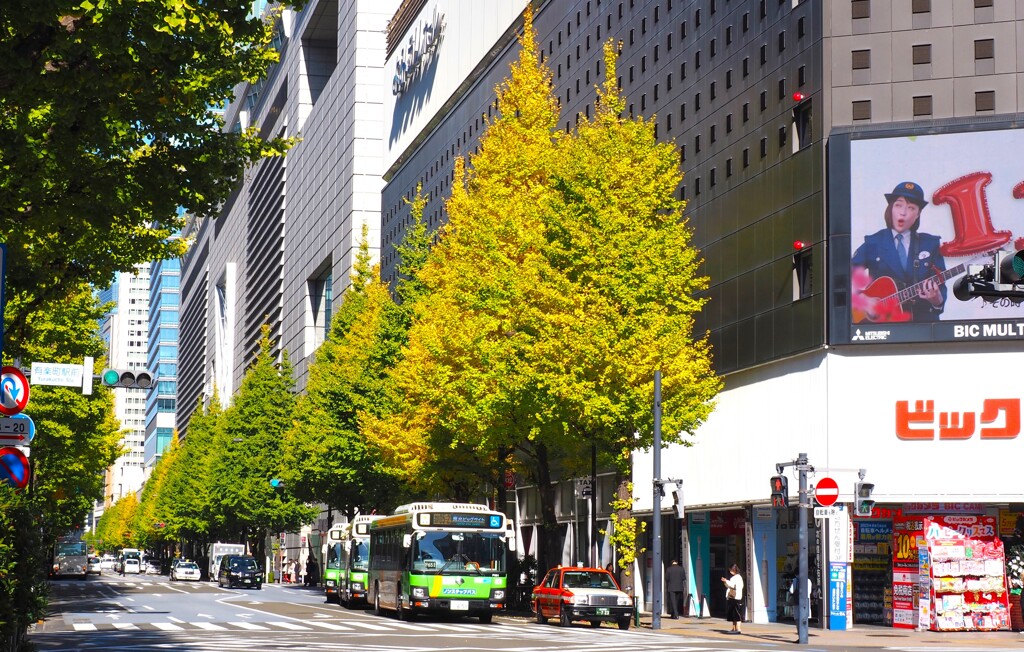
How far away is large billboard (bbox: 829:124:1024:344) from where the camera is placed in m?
33.7

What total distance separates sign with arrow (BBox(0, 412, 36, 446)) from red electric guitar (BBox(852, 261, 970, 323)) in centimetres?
2226

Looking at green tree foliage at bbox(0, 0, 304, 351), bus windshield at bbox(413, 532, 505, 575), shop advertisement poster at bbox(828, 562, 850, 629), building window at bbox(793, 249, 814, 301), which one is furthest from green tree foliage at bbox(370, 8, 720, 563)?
green tree foliage at bbox(0, 0, 304, 351)

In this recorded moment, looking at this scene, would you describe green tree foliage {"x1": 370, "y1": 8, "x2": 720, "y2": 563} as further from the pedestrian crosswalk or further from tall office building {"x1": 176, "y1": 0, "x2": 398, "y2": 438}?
tall office building {"x1": 176, "y1": 0, "x2": 398, "y2": 438}

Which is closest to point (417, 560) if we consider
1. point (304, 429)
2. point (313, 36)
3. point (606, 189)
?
point (606, 189)

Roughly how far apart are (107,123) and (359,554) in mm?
29548

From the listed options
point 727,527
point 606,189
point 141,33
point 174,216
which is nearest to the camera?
point 141,33

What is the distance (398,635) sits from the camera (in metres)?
28.9

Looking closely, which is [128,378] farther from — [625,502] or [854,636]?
[854,636]

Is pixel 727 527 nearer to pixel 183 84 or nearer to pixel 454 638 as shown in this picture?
pixel 454 638

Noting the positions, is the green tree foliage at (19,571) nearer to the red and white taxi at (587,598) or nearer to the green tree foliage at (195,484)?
the red and white taxi at (587,598)

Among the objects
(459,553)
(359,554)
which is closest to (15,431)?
(459,553)

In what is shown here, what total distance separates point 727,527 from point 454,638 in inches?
620

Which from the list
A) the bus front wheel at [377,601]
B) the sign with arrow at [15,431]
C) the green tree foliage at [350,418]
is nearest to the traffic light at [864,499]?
the bus front wheel at [377,601]

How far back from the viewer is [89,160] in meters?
18.0
